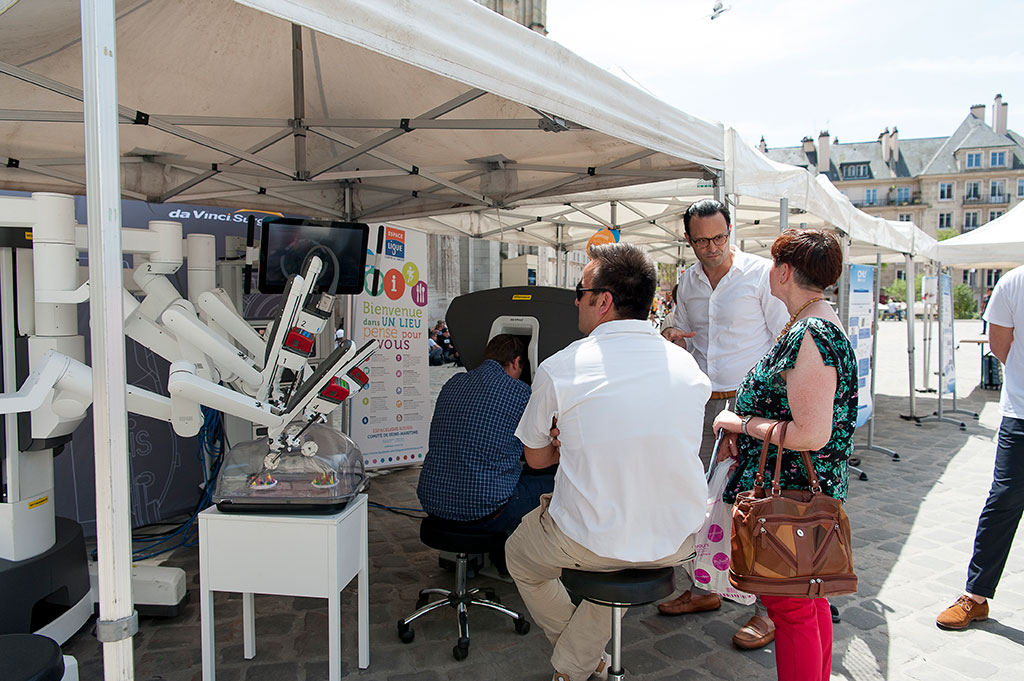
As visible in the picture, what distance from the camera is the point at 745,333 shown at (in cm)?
304

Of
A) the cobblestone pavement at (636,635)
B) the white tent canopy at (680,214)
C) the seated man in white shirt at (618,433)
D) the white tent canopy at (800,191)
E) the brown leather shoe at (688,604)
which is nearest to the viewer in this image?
the seated man in white shirt at (618,433)

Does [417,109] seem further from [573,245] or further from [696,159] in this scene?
[573,245]

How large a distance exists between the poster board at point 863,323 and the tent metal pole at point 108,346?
219 inches

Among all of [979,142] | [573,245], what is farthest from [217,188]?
[979,142]

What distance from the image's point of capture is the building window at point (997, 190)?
2267 inches

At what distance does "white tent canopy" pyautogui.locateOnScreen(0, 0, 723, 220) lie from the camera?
1939 mm

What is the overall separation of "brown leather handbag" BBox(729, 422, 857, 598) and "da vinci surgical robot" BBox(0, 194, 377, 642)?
4.98 ft

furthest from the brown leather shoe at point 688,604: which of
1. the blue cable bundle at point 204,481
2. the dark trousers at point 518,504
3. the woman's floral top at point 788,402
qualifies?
the blue cable bundle at point 204,481

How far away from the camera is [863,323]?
19.7 feet

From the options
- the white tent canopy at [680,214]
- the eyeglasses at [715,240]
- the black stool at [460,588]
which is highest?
the white tent canopy at [680,214]

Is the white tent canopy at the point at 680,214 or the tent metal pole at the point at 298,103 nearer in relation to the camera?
the tent metal pole at the point at 298,103

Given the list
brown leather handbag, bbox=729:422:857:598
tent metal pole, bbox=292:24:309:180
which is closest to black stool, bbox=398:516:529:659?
brown leather handbag, bbox=729:422:857:598

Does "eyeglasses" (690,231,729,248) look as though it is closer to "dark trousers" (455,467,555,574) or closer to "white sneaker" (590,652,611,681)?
"dark trousers" (455,467,555,574)

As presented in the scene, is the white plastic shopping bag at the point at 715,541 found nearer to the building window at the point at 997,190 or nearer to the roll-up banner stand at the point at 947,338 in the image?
→ the roll-up banner stand at the point at 947,338
